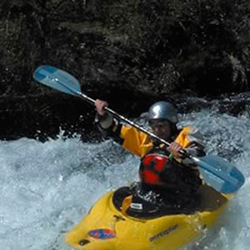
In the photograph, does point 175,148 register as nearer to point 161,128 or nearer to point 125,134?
point 161,128

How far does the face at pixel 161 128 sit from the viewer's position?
5316 millimetres

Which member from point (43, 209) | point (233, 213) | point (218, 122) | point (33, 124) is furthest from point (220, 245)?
point (33, 124)

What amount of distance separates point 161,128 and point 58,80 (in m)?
1.21

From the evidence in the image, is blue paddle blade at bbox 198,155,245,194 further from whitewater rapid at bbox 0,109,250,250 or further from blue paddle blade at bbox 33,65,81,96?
blue paddle blade at bbox 33,65,81,96

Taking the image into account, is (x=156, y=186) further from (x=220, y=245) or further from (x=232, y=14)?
(x=232, y=14)

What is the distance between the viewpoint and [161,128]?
5348 millimetres

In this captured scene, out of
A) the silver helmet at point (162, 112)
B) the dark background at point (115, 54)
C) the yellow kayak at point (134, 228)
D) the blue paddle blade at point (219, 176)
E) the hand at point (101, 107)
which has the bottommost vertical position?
the dark background at point (115, 54)

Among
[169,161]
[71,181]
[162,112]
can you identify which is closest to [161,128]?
[162,112]

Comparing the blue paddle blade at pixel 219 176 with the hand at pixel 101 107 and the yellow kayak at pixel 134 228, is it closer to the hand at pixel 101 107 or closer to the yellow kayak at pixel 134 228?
the yellow kayak at pixel 134 228

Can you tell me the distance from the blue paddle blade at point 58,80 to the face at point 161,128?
0.90 m

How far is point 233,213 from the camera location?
5547mm

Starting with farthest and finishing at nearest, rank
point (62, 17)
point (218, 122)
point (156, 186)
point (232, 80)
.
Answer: point (62, 17), point (232, 80), point (218, 122), point (156, 186)

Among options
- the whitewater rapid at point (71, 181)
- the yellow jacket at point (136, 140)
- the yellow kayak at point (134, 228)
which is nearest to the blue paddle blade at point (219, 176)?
the yellow kayak at point (134, 228)

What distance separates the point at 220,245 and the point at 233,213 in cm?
33
